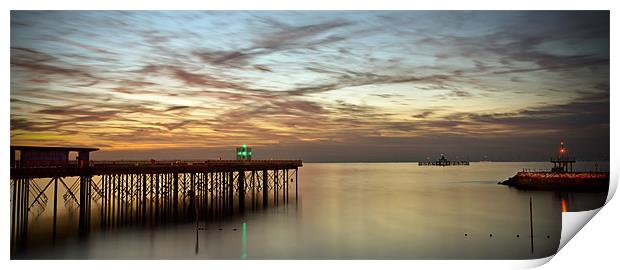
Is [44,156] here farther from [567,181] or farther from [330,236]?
[567,181]

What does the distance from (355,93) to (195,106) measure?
31.7 ft

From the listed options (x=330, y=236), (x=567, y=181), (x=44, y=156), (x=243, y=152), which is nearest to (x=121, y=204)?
(x=44, y=156)

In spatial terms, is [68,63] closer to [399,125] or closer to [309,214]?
[309,214]

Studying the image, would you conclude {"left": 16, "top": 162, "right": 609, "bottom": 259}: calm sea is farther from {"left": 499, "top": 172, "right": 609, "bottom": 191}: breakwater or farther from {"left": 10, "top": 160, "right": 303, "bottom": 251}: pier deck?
{"left": 499, "top": 172, "right": 609, "bottom": 191}: breakwater

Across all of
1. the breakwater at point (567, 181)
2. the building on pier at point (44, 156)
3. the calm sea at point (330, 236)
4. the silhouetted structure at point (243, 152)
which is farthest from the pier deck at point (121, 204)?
the breakwater at point (567, 181)

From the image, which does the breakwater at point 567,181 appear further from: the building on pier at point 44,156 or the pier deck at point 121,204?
the building on pier at point 44,156

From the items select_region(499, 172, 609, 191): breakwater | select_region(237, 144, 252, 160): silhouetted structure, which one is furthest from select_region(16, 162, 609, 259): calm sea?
select_region(237, 144, 252, 160): silhouetted structure

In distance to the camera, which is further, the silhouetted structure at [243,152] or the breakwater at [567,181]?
the silhouetted structure at [243,152]

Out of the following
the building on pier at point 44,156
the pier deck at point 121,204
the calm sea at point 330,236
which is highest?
the building on pier at point 44,156

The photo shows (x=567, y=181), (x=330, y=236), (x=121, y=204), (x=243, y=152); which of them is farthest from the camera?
(x=243, y=152)

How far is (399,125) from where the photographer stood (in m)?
38.2
